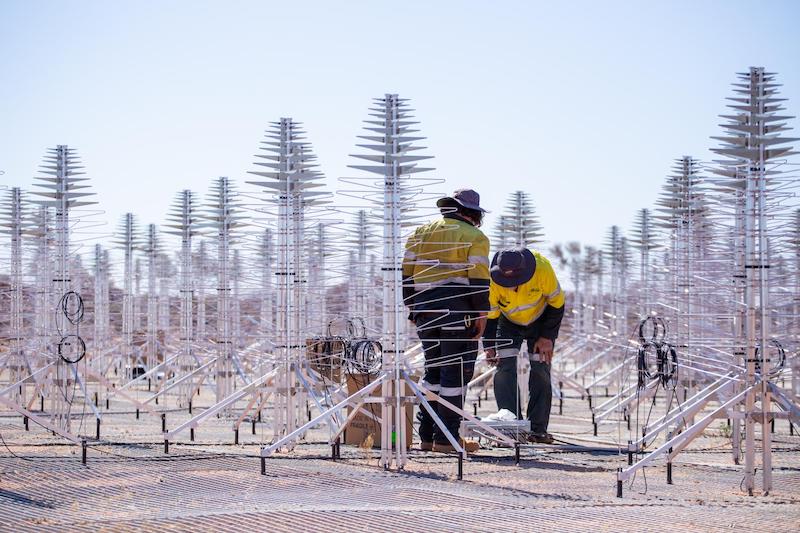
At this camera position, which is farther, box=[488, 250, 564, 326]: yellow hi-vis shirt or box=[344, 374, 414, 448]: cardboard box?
box=[488, 250, 564, 326]: yellow hi-vis shirt

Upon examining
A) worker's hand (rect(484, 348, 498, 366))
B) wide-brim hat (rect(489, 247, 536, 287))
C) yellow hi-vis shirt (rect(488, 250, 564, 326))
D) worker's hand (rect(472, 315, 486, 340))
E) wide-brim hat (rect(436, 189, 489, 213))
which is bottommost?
worker's hand (rect(484, 348, 498, 366))

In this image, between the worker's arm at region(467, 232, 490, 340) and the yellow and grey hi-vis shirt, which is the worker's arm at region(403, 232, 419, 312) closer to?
the yellow and grey hi-vis shirt

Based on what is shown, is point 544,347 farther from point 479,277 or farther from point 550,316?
point 479,277

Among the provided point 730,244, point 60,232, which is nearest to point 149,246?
point 60,232

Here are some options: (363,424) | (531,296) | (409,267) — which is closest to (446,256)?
(409,267)

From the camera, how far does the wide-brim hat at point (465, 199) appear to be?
10305 millimetres

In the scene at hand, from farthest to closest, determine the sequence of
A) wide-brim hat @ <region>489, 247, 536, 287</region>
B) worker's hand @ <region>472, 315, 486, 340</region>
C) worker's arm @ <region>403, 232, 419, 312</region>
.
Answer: wide-brim hat @ <region>489, 247, 536, 287</region>, worker's hand @ <region>472, 315, 486, 340</region>, worker's arm @ <region>403, 232, 419, 312</region>

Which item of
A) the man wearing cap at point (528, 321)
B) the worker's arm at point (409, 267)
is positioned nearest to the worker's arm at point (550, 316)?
the man wearing cap at point (528, 321)

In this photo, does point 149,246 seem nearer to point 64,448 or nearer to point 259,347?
point 259,347

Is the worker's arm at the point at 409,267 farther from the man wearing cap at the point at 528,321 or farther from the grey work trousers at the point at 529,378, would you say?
the grey work trousers at the point at 529,378

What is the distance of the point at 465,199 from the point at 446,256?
2.00ft

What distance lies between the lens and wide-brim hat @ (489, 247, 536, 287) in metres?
11.9

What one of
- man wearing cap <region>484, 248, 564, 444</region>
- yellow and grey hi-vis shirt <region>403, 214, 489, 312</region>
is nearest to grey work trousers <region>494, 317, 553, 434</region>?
man wearing cap <region>484, 248, 564, 444</region>

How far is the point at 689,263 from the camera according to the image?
42.9ft
